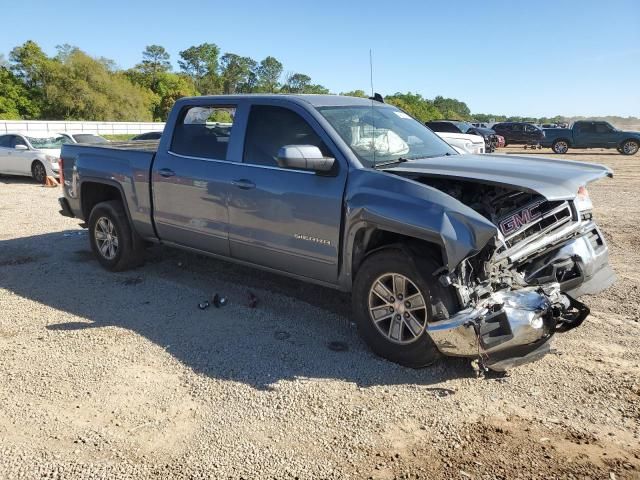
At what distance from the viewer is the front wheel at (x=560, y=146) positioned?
2881 centimetres

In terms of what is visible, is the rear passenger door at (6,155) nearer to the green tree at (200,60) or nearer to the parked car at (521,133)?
the parked car at (521,133)

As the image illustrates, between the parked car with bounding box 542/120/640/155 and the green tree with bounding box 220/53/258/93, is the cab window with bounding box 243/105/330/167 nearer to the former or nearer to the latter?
the parked car with bounding box 542/120/640/155

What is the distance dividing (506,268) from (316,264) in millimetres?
1506

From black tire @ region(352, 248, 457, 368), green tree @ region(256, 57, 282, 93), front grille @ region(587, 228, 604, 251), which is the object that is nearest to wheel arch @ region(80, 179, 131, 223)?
black tire @ region(352, 248, 457, 368)

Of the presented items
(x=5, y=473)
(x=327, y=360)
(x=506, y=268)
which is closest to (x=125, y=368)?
(x=5, y=473)

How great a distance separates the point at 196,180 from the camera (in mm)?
5449

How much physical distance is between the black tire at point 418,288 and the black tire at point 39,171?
14337 mm

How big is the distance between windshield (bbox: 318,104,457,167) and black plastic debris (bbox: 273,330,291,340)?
158 centimetres

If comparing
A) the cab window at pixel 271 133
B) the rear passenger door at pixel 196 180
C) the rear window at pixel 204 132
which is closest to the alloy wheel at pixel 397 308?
the cab window at pixel 271 133

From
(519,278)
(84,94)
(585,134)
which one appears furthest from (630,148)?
(84,94)

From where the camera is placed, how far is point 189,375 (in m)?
4.08

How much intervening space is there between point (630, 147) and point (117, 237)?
28.1 metres

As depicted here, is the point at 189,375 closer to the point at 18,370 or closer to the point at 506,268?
the point at 18,370

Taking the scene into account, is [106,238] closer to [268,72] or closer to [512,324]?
[512,324]
